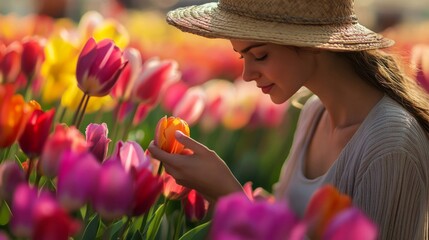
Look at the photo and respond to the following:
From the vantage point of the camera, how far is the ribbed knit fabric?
1.67 meters

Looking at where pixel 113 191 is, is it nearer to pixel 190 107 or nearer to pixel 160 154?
pixel 160 154

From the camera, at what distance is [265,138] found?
2.71 metres

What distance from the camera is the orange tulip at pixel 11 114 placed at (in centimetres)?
104

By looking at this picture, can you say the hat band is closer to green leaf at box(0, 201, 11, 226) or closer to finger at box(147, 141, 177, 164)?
finger at box(147, 141, 177, 164)

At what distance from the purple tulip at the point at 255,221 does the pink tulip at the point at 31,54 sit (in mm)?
1086

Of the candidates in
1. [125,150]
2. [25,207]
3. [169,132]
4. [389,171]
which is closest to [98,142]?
[125,150]

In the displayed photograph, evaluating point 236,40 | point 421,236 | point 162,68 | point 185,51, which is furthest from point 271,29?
point 185,51

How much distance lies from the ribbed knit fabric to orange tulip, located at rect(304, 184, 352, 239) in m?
0.72

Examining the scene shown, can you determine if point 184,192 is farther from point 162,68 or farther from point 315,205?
point 315,205

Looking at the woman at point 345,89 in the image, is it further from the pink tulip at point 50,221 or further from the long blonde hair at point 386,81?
the pink tulip at point 50,221

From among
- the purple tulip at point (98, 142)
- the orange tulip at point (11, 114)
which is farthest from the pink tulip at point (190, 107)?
the orange tulip at point (11, 114)

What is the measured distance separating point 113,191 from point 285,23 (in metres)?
0.75

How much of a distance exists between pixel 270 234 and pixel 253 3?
0.88 metres

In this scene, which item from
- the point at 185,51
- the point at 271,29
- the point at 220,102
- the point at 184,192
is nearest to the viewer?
the point at 184,192
